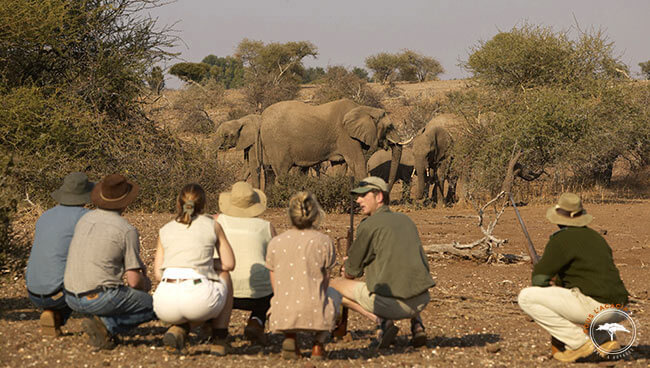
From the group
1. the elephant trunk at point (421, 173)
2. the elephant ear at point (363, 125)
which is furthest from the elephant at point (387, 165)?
the elephant ear at point (363, 125)

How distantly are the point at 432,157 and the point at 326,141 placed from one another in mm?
3168

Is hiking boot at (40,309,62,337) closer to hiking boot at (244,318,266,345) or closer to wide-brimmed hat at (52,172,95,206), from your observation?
wide-brimmed hat at (52,172,95,206)

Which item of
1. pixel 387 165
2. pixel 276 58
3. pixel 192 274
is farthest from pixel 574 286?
pixel 276 58

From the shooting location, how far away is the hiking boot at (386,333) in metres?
5.94

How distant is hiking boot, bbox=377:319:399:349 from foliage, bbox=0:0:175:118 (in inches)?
419

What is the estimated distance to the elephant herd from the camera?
803 inches

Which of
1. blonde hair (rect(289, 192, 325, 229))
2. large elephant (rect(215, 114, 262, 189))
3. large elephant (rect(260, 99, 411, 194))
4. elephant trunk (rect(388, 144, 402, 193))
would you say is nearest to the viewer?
blonde hair (rect(289, 192, 325, 229))

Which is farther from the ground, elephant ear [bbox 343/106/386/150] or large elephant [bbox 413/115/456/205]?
elephant ear [bbox 343/106/386/150]

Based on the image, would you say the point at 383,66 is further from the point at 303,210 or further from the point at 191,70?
the point at 303,210

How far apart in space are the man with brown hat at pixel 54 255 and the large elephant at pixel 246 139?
49.1ft

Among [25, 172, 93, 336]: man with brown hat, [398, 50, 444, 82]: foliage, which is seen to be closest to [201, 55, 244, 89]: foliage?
[398, 50, 444, 82]: foliage

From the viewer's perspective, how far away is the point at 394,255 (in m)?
5.81

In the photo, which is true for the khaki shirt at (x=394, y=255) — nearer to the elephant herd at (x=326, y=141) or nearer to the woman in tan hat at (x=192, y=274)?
the woman in tan hat at (x=192, y=274)

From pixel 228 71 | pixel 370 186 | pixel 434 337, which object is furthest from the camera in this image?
pixel 228 71
